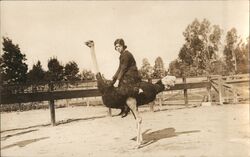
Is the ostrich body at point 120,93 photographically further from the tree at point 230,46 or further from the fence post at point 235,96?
the fence post at point 235,96

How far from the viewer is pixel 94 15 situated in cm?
299

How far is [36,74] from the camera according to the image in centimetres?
311

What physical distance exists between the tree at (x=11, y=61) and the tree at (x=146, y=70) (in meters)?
0.95

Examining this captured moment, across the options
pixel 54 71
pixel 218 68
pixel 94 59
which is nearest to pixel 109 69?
pixel 94 59

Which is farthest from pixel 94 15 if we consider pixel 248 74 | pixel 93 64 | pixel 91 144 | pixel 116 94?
pixel 248 74

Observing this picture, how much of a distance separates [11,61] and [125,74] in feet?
2.61

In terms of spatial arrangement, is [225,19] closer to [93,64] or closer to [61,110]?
[93,64]

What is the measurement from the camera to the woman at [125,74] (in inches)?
109

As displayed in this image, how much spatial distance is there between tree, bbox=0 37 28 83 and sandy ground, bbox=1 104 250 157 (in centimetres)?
29

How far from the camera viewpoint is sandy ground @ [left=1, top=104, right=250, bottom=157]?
8.96 ft

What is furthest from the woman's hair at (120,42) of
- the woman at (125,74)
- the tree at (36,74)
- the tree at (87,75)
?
the tree at (36,74)

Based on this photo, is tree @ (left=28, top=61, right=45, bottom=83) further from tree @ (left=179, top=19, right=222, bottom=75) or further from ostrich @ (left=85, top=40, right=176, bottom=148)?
tree @ (left=179, top=19, right=222, bottom=75)

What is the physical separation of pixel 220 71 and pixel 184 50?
1.66 m

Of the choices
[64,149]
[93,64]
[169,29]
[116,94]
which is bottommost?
[64,149]
